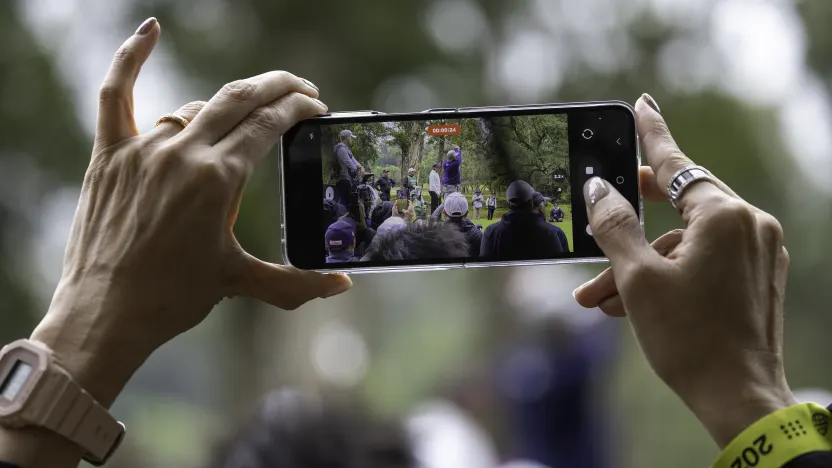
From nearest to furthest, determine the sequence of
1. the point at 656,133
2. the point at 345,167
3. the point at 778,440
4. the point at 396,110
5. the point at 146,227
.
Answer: the point at 778,440, the point at 146,227, the point at 656,133, the point at 345,167, the point at 396,110

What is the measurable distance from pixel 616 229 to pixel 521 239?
0.18 m

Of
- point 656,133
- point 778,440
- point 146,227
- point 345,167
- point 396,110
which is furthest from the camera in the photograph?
point 396,110

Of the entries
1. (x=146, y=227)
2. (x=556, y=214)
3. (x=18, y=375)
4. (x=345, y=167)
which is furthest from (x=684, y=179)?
(x=18, y=375)

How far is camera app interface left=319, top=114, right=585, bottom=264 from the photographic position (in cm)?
94

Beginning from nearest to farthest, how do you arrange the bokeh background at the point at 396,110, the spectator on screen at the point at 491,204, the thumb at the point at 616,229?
the thumb at the point at 616,229 < the spectator on screen at the point at 491,204 < the bokeh background at the point at 396,110

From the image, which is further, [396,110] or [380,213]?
[396,110]

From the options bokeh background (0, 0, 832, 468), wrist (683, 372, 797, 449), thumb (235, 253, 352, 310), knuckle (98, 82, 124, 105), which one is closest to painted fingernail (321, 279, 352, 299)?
thumb (235, 253, 352, 310)

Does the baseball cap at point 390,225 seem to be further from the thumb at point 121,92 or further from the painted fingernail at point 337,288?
the thumb at point 121,92

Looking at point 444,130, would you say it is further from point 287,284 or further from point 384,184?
point 287,284

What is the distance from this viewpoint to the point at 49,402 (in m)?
0.66

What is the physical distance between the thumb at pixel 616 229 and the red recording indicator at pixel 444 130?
19cm

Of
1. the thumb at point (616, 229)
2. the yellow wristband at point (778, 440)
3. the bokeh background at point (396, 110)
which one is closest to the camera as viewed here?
the yellow wristband at point (778, 440)

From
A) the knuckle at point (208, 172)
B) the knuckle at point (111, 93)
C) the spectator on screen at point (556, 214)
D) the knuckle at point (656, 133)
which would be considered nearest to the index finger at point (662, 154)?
the knuckle at point (656, 133)

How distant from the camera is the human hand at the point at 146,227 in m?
Result: 0.73
